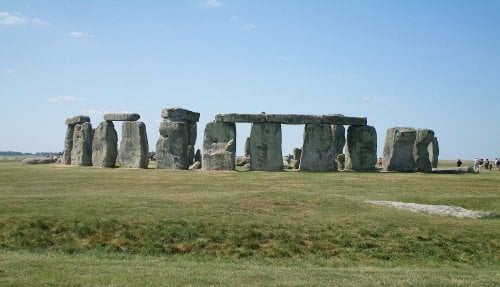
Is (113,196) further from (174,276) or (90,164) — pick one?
(90,164)

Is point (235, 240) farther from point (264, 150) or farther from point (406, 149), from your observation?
point (406, 149)

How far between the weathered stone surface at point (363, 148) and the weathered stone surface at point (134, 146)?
1206 centimetres

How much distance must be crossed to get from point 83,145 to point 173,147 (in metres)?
6.25

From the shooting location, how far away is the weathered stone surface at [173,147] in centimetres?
3356

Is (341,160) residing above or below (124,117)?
below

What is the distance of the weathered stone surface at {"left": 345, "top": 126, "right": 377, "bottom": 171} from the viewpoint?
35250 mm

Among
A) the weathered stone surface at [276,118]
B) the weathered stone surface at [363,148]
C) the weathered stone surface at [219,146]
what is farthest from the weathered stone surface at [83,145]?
the weathered stone surface at [363,148]

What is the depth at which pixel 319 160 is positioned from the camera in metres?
33.9

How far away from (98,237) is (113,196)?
15.6 feet

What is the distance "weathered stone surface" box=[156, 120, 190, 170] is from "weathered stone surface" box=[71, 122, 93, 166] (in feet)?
16.8

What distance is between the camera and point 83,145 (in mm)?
36094

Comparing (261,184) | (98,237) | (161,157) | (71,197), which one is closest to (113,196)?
(71,197)

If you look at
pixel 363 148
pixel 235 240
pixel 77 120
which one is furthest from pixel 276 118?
pixel 235 240

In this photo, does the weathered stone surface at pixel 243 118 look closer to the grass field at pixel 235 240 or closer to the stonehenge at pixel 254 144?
the stonehenge at pixel 254 144
